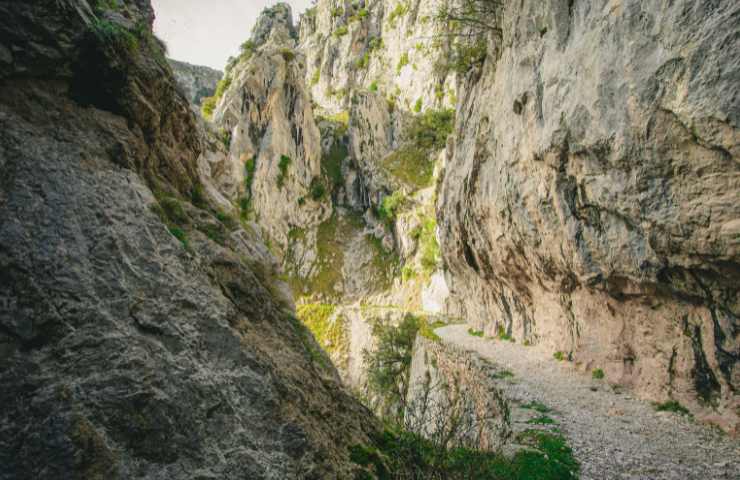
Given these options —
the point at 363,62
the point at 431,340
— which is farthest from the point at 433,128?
the point at 431,340

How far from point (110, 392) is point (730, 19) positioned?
1115 centimetres

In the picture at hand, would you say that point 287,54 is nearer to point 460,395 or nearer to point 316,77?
point 316,77

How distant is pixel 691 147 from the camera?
729 centimetres

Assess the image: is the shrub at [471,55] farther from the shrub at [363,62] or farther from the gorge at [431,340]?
the shrub at [363,62]

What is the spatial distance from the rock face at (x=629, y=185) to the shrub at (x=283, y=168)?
34767 mm

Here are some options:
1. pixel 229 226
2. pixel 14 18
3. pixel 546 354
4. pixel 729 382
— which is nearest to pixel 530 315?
pixel 546 354

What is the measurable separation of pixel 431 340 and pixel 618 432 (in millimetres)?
12690

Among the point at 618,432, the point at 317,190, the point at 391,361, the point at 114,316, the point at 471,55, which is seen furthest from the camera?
the point at 317,190

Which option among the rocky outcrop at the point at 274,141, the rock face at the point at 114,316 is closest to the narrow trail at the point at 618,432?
the rock face at the point at 114,316

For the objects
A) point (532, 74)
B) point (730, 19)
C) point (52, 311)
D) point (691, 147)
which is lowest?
point (52, 311)

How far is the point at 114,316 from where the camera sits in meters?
3.82

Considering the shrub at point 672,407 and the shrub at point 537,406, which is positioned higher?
the shrub at point 672,407

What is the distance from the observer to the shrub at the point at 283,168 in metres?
46.8

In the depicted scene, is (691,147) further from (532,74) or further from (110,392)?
(110,392)
